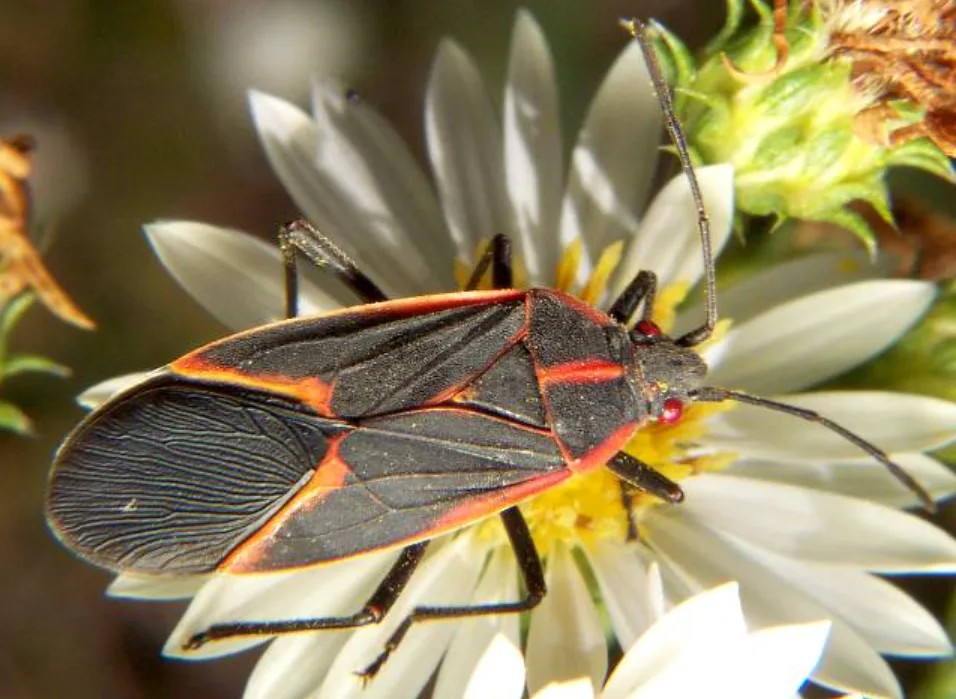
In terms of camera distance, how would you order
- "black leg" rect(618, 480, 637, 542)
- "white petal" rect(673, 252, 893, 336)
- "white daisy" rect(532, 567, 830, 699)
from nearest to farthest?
"white daisy" rect(532, 567, 830, 699), "black leg" rect(618, 480, 637, 542), "white petal" rect(673, 252, 893, 336)

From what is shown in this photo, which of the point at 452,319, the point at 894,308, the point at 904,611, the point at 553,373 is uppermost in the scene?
the point at 452,319

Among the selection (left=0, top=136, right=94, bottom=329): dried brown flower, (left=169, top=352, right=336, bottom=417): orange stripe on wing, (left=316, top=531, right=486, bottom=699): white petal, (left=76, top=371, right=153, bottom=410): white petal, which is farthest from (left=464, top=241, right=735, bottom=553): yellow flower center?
(left=0, top=136, right=94, bottom=329): dried brown flower

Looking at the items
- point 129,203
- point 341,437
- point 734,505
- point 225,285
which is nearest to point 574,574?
point 734,505

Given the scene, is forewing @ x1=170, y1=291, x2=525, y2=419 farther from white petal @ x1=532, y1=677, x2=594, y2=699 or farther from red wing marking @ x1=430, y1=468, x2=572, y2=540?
white petal @ x1=532, y1=677, x2=594, y2=699

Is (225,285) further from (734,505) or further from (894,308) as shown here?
(894,308)

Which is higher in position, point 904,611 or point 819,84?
point 819,84

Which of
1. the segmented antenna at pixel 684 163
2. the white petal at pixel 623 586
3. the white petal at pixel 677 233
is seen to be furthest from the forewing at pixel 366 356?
the white petal at pixel 623 586

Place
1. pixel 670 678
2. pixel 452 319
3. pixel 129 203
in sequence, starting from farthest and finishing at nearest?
pixel 129 203 < pixel 452 319 < pixel 670 678
